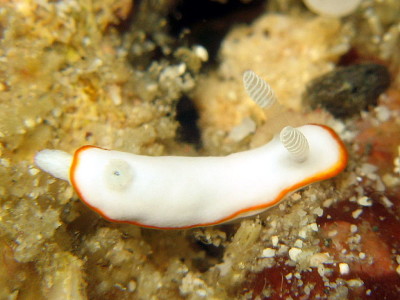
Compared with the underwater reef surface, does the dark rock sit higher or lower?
higher

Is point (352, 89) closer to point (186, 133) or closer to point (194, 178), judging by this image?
point (186, 133)

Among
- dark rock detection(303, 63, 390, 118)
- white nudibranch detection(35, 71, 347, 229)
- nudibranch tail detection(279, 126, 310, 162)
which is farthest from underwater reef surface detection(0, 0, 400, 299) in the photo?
nudibranch tail detection(279, 126, 310, 162)

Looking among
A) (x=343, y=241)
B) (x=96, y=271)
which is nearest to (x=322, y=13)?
(x=343, y=241)

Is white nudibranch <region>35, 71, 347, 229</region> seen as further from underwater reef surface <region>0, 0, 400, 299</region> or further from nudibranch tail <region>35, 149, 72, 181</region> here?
underwater reef surface <region>0, 0, 400, 299</region>

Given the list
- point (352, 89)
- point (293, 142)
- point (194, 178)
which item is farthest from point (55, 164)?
point (352, 89)

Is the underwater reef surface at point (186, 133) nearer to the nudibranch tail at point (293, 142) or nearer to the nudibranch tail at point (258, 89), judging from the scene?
the nudibranch tail at point (258, 89)

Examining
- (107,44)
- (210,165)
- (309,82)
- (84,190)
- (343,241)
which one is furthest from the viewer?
(309,82)

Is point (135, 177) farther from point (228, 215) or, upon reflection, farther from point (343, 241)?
point (343, 241)
